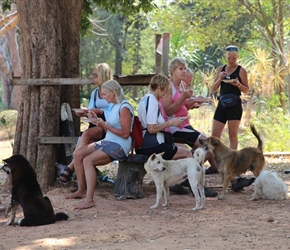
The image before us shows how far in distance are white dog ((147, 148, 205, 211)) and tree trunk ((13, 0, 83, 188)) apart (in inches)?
84.2

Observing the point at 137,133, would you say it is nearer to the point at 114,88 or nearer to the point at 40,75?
the point at 114,88

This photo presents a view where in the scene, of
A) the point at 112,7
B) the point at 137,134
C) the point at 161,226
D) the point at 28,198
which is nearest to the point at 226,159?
the point at 137,134

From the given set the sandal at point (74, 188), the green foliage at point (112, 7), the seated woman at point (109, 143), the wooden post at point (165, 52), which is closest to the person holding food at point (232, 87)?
the wooden post at point (165, 52)

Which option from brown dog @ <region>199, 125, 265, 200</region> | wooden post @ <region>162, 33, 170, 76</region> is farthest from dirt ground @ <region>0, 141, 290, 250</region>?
wooden post @ <region>162, 33, 170, 76</region>

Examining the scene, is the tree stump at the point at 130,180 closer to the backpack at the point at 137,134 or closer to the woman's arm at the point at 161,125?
the backpack at the point at 137,134

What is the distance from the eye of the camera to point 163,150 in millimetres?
8344

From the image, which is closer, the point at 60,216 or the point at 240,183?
the point at 60,216

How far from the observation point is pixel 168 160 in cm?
836

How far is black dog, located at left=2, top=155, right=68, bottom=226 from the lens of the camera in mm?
7426

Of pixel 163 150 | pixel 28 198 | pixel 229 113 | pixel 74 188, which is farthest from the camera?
pixel 229 113

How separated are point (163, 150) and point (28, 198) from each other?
6.16ft

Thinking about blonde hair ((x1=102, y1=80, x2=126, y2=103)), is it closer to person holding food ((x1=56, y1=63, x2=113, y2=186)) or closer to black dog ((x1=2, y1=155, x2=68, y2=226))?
person holding food ((x1=56, y1=63, x2=113, y2=186))

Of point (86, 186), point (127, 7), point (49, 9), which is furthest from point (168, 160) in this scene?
point (127, 7)

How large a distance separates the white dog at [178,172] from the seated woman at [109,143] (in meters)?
0.50
